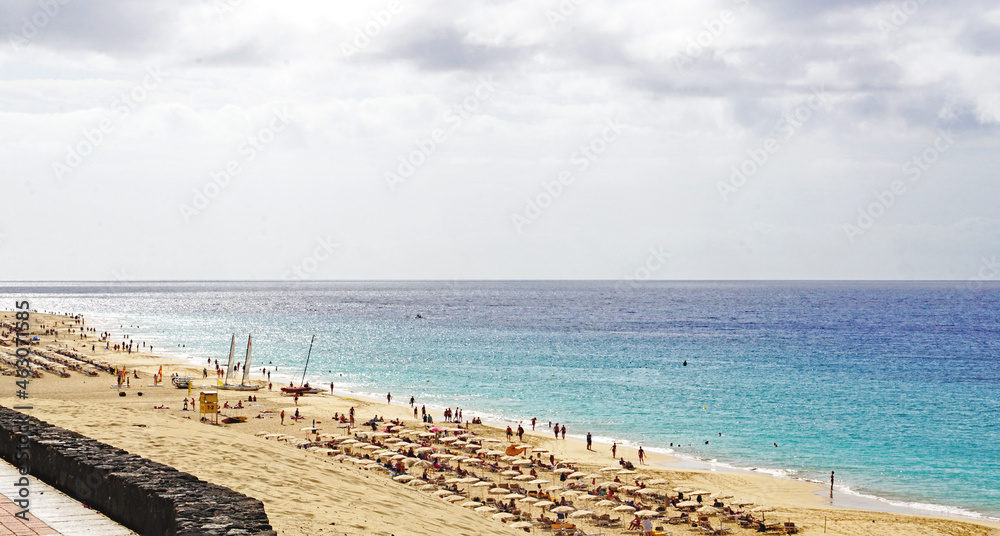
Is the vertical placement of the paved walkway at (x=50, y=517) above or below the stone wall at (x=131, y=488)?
below

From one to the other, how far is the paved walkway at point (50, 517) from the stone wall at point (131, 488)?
17 cm

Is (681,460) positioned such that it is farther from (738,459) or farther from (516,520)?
(516,520)

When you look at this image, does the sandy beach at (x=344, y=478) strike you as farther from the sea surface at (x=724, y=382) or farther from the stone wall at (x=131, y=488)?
the sea surface at (x=724, y=382)

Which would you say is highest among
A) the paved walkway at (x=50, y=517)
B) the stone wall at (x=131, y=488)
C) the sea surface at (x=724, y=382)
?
the stone wall at (x=131, y=488)

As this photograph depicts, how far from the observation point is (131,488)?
1173 centimetres

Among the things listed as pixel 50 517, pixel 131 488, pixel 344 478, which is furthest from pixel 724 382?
pixel 50 517

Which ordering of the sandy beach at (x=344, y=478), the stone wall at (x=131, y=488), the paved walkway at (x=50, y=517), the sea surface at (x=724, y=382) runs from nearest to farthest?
the stone wall at (x=131, y=488) < the paved walkway at (x=50, y=517) < the sandy beach at (x=344, y=478) < the sea surface at (x=724, y=382)

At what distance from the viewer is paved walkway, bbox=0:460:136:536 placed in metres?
11.2

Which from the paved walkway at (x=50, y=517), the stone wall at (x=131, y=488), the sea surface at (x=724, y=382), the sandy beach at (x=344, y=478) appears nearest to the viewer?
the stone wall at (x=131, y=488)

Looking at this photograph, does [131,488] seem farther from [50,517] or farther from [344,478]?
[344,478]

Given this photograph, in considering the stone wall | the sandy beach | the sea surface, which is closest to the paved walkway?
the stone wall

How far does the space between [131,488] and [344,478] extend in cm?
1146

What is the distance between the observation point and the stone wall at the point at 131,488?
1046cm

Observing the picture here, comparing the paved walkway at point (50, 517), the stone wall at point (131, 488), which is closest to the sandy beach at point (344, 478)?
the stone wall at point (131, 488)
